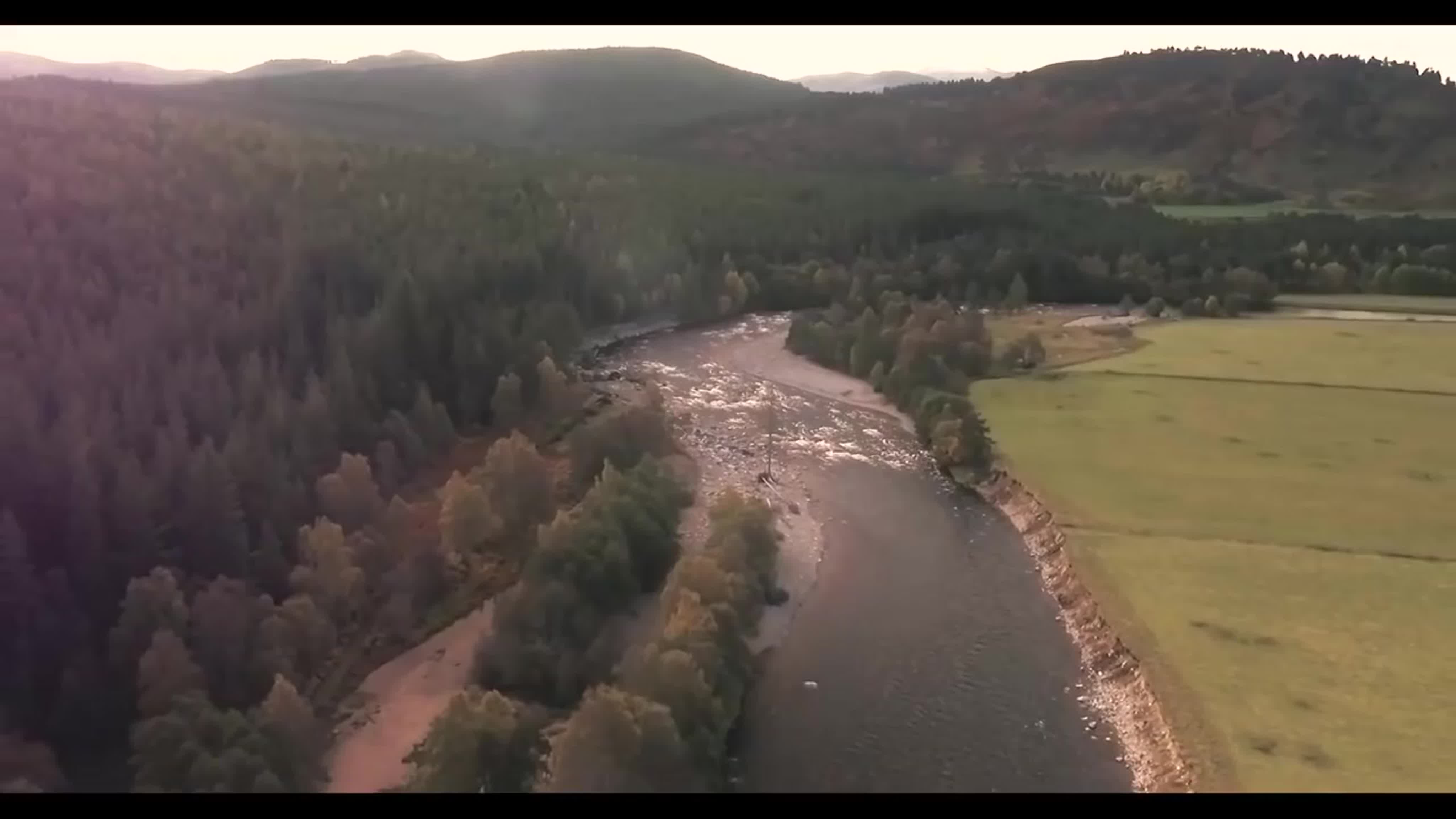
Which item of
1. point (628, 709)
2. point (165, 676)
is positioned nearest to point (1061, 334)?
point (628, 709)

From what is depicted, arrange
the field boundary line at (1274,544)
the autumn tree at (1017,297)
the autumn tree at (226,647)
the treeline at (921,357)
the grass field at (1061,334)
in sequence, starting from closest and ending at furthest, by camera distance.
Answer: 1. the autumn tree at (226,647)
2. the field boundary line at (1274,544)
3. the treeline at (921,357)
4. the grass field at (1061,334)
5. the autumn tree at (1017,297)

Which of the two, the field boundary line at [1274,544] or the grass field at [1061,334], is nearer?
the field boundary line at [1274,544]

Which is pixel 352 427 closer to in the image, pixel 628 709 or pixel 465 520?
pixel 465 520

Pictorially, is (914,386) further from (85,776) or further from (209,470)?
(85,776)

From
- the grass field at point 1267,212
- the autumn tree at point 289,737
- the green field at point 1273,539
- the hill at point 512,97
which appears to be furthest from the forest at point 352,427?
the hill at point 512,97

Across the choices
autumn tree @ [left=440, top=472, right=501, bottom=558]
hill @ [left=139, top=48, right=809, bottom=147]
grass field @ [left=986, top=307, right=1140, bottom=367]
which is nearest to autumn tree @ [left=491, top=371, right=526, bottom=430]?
autumn tree @ [left=440, top=472, right=501, bottom=558]

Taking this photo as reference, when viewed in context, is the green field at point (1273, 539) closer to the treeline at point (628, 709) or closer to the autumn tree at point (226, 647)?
the treeline at point (628, 709)

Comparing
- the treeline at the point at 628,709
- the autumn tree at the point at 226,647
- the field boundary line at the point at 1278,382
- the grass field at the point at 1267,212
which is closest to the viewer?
the treeline at the point at 628,709
